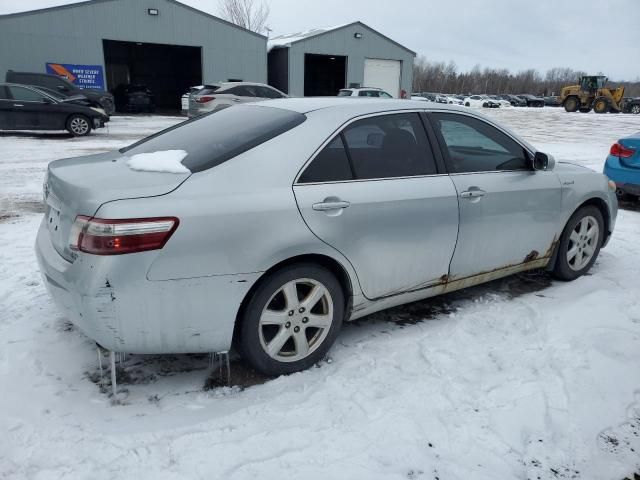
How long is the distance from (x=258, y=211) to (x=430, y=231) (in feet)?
4.08

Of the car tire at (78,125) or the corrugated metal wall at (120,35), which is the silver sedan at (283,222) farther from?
the corrugated metal wall at (120,35)

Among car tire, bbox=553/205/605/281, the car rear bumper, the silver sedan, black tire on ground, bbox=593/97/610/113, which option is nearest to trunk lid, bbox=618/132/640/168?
car tire, bbox=553/205/605/281

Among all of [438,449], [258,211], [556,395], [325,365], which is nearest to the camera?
[438,449]

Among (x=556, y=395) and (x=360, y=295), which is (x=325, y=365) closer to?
(x=360, y=295)

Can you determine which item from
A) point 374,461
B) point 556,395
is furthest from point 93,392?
point 556,395

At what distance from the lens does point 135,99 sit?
27.8 m

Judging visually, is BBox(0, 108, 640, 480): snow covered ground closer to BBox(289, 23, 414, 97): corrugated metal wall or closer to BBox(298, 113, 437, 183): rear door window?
BBox(298, 113, 437, 183): rear door window

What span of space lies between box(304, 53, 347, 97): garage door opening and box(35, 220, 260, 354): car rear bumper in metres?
33.7

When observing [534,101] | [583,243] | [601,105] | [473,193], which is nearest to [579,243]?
[583,243]

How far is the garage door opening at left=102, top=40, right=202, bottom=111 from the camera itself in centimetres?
3481

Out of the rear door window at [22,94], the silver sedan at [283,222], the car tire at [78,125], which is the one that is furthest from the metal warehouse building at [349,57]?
the silver sedan at [283,222]

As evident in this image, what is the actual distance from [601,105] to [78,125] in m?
37.9

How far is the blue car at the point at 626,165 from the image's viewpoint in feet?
22.3

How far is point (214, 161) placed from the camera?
8.77 feet
